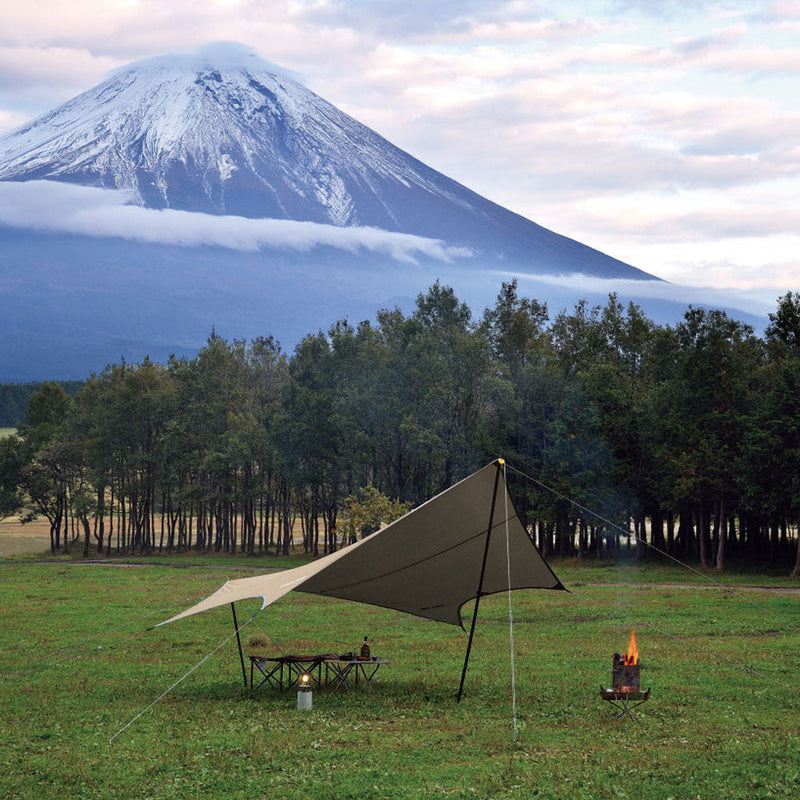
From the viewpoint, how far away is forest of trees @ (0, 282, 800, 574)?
46.9 meters

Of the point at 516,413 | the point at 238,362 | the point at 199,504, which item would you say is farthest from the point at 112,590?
the point at 238,362

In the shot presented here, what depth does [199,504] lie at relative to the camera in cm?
6856

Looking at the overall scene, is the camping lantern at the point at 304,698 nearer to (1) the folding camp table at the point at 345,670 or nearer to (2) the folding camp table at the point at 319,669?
(2) the folding camp table at the point at 319,669

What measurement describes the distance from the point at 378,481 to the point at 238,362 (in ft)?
74.9

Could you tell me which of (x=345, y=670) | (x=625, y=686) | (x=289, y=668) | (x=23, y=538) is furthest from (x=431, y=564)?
(x=23, y=538)

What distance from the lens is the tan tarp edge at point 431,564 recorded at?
1605 centimetres

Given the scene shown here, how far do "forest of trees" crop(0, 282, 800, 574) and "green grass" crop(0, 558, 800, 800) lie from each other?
46.4 ft

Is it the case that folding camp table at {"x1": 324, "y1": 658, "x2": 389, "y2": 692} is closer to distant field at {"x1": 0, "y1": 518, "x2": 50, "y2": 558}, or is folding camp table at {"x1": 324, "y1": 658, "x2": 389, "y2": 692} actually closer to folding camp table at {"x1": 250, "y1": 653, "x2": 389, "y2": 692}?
folding camp table at {"x1": 250, "y1": 653, "x2": 389, "y2": 692}

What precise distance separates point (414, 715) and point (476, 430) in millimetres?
42084

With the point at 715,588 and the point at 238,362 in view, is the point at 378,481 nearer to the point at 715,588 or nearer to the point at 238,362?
the point at 238,362

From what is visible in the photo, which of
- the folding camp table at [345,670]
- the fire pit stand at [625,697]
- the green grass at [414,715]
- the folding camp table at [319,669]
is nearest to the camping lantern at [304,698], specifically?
the green grass at [414,715]

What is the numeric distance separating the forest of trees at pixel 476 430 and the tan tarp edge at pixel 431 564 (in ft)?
59.0

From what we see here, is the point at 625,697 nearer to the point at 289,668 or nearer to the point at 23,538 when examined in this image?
the point at 289,668

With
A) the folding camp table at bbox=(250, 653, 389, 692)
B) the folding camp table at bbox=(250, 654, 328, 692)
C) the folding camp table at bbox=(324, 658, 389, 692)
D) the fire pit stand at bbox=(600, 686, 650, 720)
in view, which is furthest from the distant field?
the fire pit stand at bbox=(600, 686, 650, 720)
